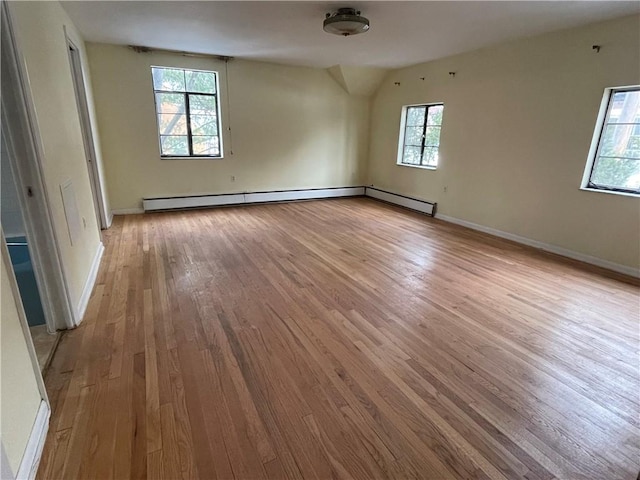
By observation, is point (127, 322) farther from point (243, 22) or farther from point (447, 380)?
point (243, 22)

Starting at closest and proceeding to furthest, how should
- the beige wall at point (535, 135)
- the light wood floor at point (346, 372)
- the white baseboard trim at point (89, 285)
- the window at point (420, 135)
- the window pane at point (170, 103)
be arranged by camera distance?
1. the light wood floor at point (346, 372)
2. the white baseboard trim at point (89, 285)
3. the beige wall at point (535, 135)
4. the window pane at point (170, 103)
5. the window at point (420, 135)

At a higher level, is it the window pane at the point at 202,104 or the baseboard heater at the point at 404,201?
the window pane at the point at 202,104

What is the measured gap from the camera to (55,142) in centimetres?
244

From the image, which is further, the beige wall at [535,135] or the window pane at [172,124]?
the window pane at [172,124]

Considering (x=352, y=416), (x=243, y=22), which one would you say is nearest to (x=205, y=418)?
(x=352, y=416)

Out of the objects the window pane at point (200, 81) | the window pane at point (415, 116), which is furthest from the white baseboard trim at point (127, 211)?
the window pane at point (415, 116)

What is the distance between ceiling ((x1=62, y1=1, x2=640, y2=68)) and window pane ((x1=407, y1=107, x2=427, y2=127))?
1005 mm

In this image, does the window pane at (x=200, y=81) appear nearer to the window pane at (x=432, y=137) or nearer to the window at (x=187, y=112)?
the window at (x=187, y=112)

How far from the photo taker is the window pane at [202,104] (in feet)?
18.3

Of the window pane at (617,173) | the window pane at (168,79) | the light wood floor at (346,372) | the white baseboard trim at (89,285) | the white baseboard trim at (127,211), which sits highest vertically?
the window pane at (168,79)

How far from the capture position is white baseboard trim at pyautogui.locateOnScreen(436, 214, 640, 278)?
11.6 ft

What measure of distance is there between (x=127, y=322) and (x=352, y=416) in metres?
1.72

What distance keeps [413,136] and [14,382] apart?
616 cm

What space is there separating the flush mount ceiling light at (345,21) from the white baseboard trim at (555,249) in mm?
3157
